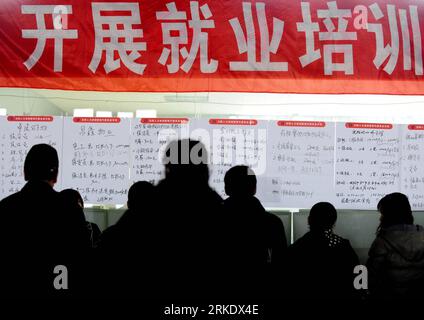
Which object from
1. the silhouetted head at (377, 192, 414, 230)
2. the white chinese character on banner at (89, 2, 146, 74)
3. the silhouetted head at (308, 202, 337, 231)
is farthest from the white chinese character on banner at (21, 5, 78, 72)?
the silhouetted head at (377, 192, 414, 230)

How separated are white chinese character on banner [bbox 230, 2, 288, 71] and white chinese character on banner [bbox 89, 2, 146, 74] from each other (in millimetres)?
719

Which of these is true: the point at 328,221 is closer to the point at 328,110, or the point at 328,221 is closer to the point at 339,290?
the point at 339,290

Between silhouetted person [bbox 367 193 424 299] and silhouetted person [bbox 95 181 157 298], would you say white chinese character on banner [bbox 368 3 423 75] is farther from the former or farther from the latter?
silhouetted person [bbox 95 181 157 298]

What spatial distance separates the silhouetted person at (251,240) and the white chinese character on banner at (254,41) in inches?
49.1

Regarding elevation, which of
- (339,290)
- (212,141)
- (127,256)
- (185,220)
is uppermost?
(212,141)

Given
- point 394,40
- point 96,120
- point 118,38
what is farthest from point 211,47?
point 394,40

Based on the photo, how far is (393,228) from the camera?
10.4 ft

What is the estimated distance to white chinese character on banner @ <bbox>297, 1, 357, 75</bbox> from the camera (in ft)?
12.9

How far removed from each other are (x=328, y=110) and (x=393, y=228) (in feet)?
4.26

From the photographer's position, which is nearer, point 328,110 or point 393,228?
point 393,228

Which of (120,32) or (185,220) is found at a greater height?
(120,32)

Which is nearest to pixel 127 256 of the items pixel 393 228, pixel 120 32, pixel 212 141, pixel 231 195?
pixel 231 195

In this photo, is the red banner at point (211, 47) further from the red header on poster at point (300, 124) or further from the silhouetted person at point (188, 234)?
the silhouetted person at point (188, 234)

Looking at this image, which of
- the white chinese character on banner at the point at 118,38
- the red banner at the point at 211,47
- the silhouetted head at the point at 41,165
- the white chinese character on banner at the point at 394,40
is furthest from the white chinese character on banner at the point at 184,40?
the silhouetted head at the point at 41,165
